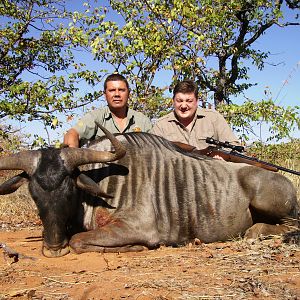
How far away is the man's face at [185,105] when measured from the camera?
536cm

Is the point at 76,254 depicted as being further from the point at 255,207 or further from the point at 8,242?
the point at 255,207

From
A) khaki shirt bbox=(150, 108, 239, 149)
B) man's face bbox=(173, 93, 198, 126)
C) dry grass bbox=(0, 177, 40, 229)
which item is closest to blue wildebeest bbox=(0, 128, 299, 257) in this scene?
khaki shirt bbox=(150, 108, 239, 149)

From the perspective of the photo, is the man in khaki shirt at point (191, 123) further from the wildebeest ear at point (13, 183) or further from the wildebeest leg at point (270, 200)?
the wildebeest ear at point (13, 183)

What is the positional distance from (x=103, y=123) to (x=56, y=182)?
6.06 ft

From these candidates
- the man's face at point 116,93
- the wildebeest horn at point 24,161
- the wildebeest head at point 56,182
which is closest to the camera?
the wildebeest head at point 56,182

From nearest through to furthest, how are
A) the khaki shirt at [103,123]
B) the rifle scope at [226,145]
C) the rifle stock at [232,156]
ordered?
the rifle stock at [232,156] < the rifle scope at [226,145] < the khaki shirt at [103,123]

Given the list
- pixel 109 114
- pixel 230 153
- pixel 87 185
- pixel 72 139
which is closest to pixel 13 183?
pixel 87 185

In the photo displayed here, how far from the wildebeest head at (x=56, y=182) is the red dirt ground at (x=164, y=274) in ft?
0.80

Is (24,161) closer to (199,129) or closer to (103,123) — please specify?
(103,123)

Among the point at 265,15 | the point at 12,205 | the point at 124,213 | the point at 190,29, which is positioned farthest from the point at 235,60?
the point at 124,213

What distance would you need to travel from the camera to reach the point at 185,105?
5371 millimetres

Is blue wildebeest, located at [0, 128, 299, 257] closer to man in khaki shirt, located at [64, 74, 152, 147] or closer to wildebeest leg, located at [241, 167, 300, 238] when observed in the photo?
wildebeest leg, located at [241, 167, 300, 238]

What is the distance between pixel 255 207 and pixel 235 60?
303 inches

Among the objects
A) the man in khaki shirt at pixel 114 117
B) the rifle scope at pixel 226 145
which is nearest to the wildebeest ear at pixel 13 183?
the man in khaki shirt at pixel 114 117
